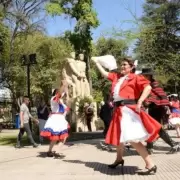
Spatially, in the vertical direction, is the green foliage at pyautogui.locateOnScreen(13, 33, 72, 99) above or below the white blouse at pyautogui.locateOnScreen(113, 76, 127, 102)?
above

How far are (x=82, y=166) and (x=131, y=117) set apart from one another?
1772 mm

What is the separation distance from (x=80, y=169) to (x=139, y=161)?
4.28 feet

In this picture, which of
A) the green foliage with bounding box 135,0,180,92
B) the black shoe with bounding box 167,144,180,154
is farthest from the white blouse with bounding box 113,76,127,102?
the green foliage with bounding box 135,0,180,92

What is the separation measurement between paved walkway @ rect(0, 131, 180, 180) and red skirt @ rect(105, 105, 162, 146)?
63cm

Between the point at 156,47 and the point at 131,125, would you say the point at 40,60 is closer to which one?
the point at 156,47

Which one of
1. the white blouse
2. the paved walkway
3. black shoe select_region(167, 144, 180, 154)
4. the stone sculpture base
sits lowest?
the paved walkway

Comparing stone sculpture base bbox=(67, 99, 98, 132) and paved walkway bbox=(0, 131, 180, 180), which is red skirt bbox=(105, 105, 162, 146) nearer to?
paved walkway bbox=(0, 131, 180, 180)

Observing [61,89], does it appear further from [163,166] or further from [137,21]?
[137,21]

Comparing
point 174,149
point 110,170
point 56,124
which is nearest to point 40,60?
point 56,124

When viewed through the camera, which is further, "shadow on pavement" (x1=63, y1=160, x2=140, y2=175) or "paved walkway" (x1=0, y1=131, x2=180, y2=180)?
"shadow on pavement" (x1=63, y1=160, x2=140, y2=175)

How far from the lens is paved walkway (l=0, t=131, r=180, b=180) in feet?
24.0

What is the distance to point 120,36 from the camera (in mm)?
15555

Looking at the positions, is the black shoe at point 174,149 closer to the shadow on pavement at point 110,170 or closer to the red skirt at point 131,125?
the shadow on pavement at point 110,170

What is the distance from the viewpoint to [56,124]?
404 inches
